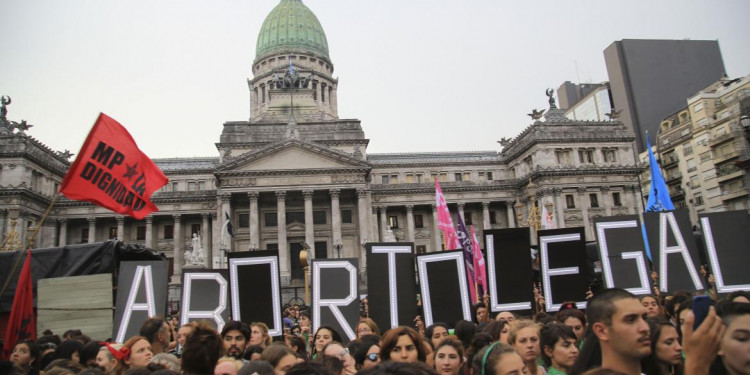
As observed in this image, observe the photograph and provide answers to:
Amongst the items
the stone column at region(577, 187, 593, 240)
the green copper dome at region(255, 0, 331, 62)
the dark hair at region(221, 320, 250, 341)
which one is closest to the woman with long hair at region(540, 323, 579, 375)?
the dark hair at region(221, 320, 250, 341)

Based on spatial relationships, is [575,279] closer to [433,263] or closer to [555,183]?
[433,263]

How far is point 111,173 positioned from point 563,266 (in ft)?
33.6

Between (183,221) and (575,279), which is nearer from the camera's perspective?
(575,279)

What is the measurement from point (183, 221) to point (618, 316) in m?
58.6

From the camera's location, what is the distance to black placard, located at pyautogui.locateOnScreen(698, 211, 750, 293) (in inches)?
440

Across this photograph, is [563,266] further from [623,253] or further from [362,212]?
[362,212]

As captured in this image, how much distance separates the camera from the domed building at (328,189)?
5253cm

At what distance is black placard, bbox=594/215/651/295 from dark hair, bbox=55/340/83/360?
10.1 meters

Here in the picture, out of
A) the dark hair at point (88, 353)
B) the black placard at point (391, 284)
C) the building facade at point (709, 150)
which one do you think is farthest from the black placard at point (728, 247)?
the building facade at point (709, 150)

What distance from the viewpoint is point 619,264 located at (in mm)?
11531

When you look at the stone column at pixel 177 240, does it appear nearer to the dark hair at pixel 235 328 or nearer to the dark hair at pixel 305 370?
the dark hair at pixel 235 328

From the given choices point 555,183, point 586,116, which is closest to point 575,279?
point 555,183

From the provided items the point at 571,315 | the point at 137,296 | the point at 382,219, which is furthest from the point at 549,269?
the point at 382,219

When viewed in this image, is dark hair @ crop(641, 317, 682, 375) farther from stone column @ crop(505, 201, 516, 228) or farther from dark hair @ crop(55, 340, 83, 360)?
stone column @ crop(505, 201, 516, 228)
